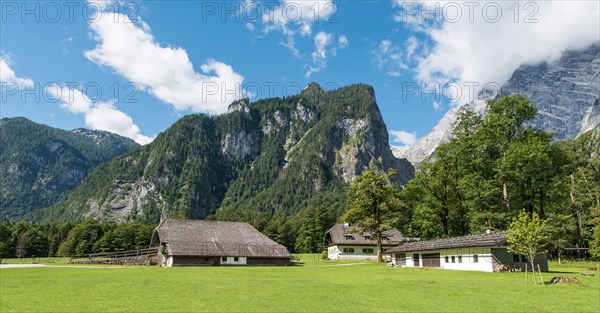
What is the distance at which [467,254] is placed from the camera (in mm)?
43312

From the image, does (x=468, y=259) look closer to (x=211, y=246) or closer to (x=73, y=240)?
(x=211, y=246)

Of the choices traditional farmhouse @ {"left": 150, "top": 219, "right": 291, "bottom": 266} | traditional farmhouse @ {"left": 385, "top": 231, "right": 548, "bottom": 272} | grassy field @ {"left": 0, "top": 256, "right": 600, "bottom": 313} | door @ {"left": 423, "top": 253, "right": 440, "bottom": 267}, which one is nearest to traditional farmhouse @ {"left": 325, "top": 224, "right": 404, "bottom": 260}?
traditional farmhouse @ {"left": 150, "top": 219, "right": 291, "bottom": 266}

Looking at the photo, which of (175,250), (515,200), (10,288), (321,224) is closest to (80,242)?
(321,224)

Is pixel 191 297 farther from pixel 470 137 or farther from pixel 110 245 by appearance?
pixel 110 245

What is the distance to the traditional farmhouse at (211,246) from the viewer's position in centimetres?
5569

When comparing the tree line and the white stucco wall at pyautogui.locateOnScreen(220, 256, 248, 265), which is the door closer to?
the white stucco wall at pyautogui.locateOnScreen(220, 256, 248, 265)

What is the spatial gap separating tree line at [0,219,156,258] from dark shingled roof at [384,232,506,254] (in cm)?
8064

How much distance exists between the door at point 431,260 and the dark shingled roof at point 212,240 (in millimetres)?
20098

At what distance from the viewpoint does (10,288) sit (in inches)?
997

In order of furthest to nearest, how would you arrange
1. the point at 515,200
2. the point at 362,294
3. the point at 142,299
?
1. the point at 515,200
2. the point at 362,294
3. the point at 142,299

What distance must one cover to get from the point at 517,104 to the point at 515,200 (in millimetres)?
11862

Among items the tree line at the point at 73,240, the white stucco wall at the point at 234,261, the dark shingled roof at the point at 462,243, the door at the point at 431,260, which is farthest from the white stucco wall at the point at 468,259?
the tree line at the point at 73,240

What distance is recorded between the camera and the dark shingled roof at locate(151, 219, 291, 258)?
5666 centimetres

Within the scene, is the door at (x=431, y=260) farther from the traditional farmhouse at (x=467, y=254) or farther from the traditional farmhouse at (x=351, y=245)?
the traditional farmhouse at (x=351, y=245)
